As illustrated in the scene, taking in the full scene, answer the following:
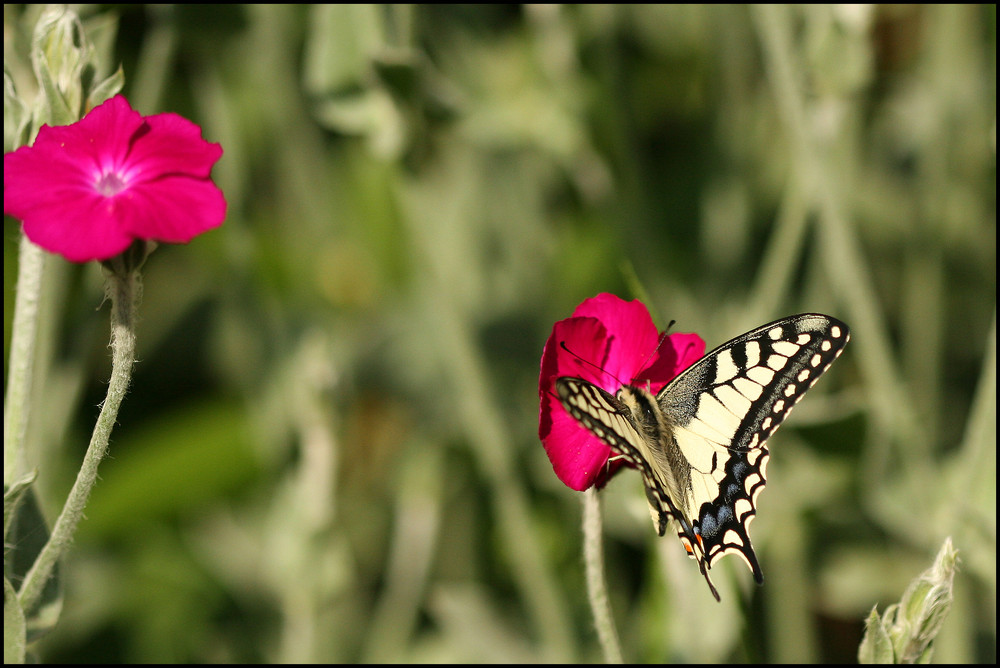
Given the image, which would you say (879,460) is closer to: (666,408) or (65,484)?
(666,408)

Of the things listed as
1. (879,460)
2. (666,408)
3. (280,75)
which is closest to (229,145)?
(280,75)

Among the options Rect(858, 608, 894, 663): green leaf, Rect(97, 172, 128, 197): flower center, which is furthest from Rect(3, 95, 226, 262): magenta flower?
Rect(858, 608, 894, 663): green leaf

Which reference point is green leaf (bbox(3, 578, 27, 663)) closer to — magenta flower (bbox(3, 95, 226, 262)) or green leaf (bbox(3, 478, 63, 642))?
green leaf (bbox(3, 478, 63, 642))

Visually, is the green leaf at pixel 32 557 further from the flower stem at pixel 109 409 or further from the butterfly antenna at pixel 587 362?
the butterfly antenna at pixel 587 362

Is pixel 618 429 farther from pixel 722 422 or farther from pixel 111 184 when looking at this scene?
pixel 111 184

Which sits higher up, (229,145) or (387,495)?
(229,145)

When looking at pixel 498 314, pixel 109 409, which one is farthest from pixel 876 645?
pixel 498 314

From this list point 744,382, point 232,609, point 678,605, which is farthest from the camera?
point 232,609
